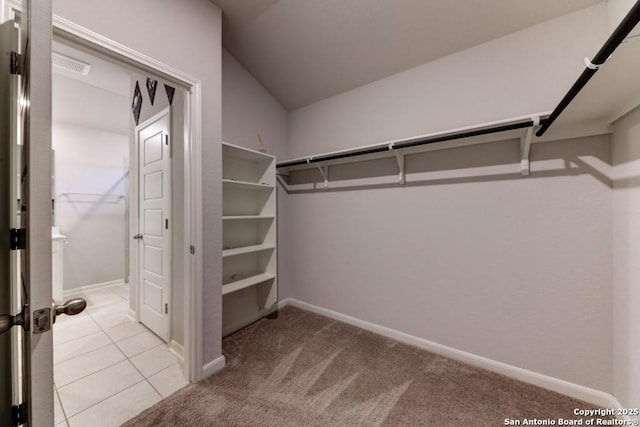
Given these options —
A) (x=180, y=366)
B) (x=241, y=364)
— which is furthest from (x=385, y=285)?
(x=180, y=366)

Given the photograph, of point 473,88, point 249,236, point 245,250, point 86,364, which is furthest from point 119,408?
point 473,88

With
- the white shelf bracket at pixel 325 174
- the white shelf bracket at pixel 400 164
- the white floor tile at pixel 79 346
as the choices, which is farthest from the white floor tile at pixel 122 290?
the white shelf bracket at pixel 400 164

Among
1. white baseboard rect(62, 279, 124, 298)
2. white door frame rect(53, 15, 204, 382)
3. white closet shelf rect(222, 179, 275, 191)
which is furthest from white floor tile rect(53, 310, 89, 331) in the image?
white closet shelf rect(222, 179, 275, 191)

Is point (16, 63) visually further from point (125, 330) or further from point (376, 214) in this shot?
point (125, 330)

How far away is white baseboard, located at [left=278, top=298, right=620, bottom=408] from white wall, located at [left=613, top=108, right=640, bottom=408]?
11cm

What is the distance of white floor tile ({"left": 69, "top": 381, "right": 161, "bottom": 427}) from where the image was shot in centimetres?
143

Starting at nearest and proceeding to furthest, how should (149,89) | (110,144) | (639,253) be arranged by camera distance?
(639,253), (149,89), (110,144)

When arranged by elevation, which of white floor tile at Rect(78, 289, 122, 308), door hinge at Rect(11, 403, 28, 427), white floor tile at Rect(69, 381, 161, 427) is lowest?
white floor tile at Rect(69, 381, 161, 427)

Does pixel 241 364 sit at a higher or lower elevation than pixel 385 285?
lower

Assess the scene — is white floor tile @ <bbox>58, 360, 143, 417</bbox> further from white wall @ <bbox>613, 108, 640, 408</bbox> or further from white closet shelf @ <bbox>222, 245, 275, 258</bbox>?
white wall @ <bbox>613, 108, 640, 408</bbox>

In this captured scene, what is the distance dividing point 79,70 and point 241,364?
322 centimetres

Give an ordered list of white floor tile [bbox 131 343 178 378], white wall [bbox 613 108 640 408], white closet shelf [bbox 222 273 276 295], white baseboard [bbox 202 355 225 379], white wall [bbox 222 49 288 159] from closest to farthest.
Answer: white wall [bbox 613 108 640 408] < white baseboard [bbox 202 355 225 379] < white floor tile [bbox 131 343 178 378] < white closet shelf [bbox 222 273 276 295] < white wall [bbox 222 49 288 159]

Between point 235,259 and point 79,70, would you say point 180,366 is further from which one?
point 79,70

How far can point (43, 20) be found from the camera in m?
0.60
